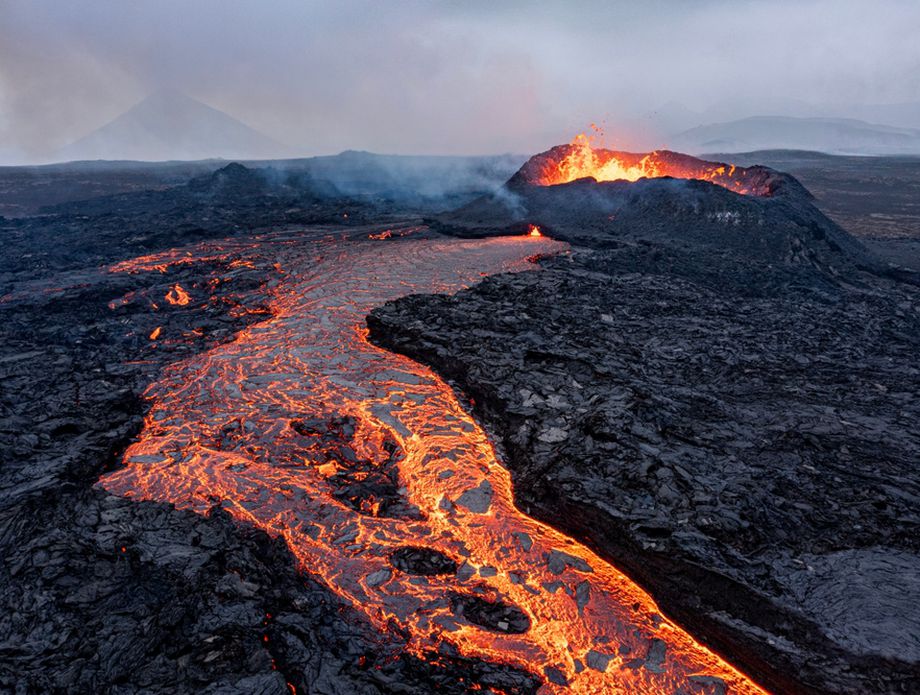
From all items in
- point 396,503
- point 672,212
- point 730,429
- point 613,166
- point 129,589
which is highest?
point 613,166

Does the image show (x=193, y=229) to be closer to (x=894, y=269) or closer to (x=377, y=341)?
(x=377, y=341)

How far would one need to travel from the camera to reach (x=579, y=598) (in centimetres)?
570

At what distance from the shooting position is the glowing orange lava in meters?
15.5

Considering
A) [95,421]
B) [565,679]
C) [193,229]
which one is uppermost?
[193,229]

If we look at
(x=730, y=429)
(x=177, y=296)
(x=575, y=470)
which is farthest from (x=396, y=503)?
(x=177, y=296)

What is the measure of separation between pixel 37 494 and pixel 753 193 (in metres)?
29.5

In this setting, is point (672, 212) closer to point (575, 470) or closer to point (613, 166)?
point (613, 166)

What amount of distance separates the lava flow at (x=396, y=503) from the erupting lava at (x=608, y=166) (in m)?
22.1

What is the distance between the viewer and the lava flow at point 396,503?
201 inches

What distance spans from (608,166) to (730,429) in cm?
2521

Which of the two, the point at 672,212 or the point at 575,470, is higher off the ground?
the point at 672,212

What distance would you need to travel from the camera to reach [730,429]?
315 inches

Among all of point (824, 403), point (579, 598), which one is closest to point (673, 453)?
point (579, 598)

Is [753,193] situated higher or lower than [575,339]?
higher
